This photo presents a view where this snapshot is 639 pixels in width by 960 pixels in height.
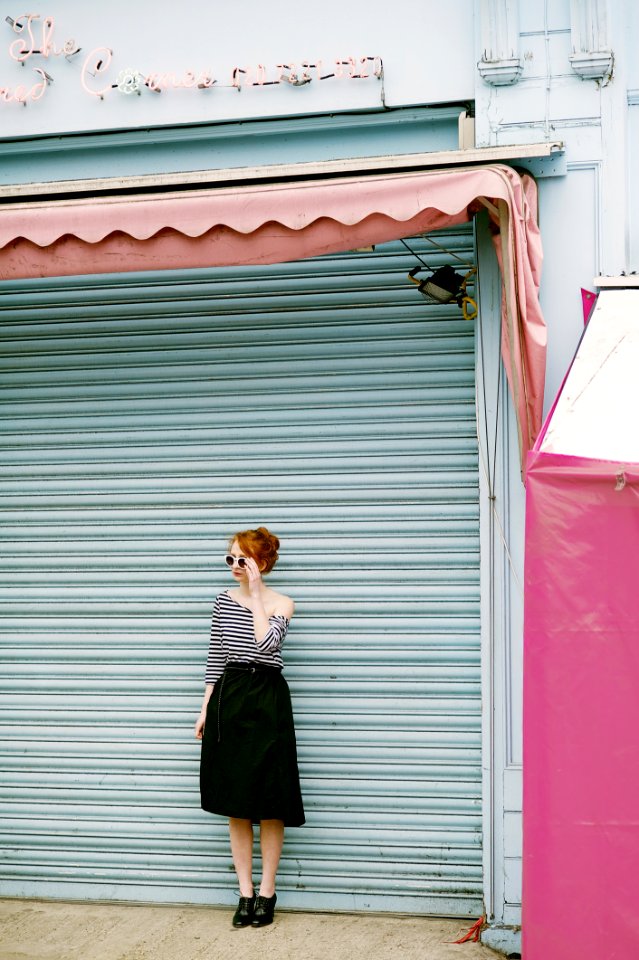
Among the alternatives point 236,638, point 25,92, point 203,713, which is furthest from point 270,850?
point 25,92

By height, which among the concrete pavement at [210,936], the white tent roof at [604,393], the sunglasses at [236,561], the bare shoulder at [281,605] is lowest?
the concrete pavement at [210,936]

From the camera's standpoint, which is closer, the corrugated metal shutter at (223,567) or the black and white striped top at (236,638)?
the black and white striped top at (236,638)

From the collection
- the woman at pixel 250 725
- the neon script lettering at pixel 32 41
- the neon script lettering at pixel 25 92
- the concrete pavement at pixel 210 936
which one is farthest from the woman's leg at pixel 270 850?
the neon script lettering at pixel 32 41

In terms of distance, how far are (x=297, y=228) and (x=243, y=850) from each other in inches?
120

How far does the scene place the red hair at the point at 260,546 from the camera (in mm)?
5672

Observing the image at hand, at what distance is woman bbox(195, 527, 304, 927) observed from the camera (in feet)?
18.2

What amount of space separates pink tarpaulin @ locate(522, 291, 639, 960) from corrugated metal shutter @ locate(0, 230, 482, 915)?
5.58 feet

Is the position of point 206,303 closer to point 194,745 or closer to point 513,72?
point 513,72

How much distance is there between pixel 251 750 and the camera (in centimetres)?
558

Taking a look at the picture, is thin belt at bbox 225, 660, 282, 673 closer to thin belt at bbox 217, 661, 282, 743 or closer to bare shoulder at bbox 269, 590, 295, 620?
thin belt at bbox 217, 661, 282, 743

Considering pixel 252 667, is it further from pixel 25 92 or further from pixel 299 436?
pixel 25 92

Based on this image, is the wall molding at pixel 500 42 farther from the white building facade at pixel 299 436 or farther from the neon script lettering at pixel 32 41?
the neon script lettering at pixel 32 41

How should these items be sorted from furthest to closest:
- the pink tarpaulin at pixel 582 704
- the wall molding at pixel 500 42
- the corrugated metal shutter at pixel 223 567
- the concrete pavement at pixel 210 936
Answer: the corrugated metal shutter at pixel 223 567 → the wall molding at pixel 500 42 → the concrete pavement at pixel 210 936 → the pink tarpaulin at pixel 582 704

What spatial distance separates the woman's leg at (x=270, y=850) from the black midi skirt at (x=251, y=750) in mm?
61
